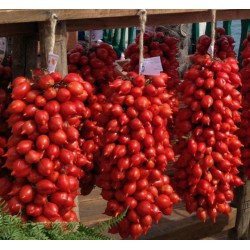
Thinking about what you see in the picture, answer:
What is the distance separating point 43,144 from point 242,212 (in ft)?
5.14

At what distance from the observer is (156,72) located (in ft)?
4.91

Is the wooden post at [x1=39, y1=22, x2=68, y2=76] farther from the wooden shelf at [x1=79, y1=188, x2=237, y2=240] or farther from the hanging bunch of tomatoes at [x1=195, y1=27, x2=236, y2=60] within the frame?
the wooden shelf at [x1=79, y1=188, x2=237, y2=240]

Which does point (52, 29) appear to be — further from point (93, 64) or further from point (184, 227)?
point (184, 227)

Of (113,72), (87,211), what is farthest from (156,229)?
(113,72)

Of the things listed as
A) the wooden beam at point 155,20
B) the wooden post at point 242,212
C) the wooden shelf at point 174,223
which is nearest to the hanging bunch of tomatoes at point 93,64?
the wooden beam at point 155,20

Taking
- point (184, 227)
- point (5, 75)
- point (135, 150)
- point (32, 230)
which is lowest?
point (184, 227)

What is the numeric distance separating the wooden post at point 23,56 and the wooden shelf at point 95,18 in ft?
0.29

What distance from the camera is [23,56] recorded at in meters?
1.61

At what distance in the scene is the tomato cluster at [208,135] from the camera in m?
1.62

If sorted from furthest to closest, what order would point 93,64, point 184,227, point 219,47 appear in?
point 184,227 < point 219,47 < point 93,64

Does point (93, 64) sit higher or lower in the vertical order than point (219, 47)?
lower

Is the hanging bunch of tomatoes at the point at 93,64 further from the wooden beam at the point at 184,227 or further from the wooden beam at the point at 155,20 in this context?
the wooden beam at the point at 184,227

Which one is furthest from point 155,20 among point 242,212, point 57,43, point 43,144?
point 242,212

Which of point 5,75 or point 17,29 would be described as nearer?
point 17,29
